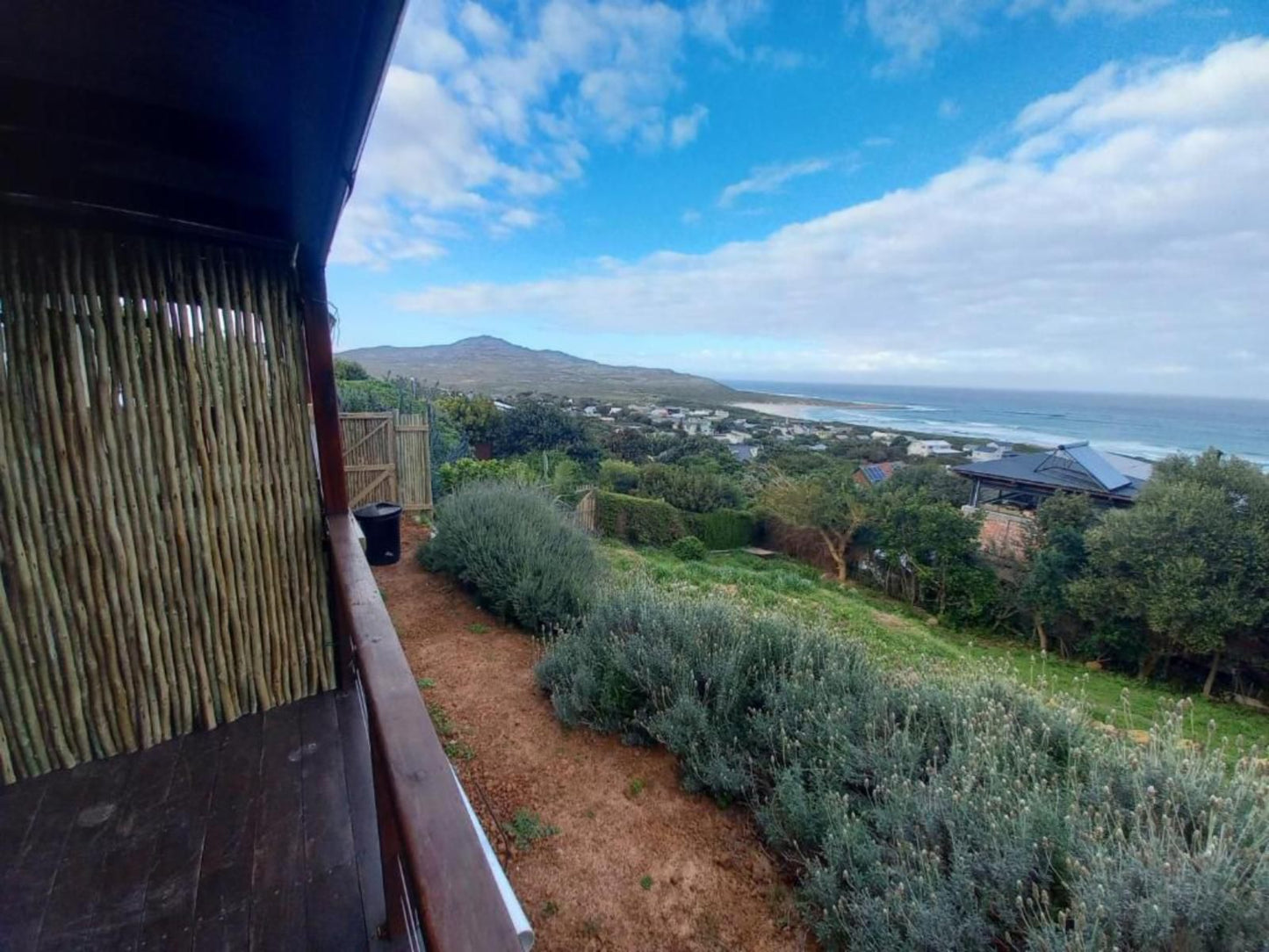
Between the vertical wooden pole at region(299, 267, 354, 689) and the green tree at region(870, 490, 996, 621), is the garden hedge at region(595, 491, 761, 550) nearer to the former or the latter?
the green tree at region(870, 490, 996, 621)

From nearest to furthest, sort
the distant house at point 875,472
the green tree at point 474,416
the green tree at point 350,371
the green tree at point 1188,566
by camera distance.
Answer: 1. the green tree at point 1188,566
2. the green tree at point 350,371
3. the green tree at point 474,416
4. the distant house at point 875,472

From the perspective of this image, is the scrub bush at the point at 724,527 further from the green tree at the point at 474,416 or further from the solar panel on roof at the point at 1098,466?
the solar panel on roof at the point at 1098,466

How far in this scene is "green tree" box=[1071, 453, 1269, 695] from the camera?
→ 7809 millimetres

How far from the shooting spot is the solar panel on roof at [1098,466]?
45.7ft

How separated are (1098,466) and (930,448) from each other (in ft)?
→ 63.3

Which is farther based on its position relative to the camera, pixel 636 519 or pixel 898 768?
pixel 636 519

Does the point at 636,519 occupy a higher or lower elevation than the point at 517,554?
lower

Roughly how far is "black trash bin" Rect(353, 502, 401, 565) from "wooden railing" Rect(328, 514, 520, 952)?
169 inches

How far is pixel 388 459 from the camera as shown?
7.33m

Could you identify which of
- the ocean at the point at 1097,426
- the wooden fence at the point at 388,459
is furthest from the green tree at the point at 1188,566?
the ocean at the point at 1097,426

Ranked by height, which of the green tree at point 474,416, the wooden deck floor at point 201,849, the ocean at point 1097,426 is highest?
the green tree at point 474,416

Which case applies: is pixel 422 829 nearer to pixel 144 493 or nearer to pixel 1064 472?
pixel 144 493

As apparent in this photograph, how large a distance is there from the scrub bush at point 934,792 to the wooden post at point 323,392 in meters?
1.72

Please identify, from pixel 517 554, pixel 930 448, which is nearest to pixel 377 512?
pixel 517 554
